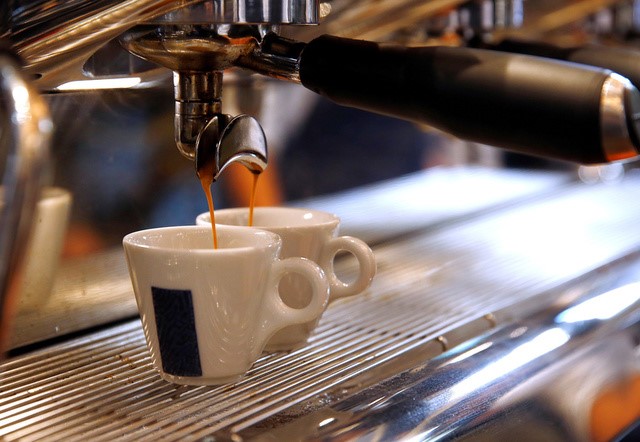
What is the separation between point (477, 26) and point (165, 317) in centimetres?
52

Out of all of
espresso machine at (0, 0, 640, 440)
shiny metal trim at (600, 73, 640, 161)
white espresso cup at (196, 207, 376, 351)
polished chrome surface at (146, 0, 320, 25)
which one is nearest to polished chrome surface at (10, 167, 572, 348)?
espresso machine at (0, 0, 640, 440)

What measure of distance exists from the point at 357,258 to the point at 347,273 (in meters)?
0.19

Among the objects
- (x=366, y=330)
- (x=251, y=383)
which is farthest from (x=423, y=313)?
(x=251, y=383)

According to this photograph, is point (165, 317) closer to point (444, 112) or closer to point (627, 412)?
point (444, 112)

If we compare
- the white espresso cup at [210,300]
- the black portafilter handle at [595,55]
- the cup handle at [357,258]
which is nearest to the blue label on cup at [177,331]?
the white espresso cup at [210,300]

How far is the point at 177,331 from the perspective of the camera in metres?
0.42

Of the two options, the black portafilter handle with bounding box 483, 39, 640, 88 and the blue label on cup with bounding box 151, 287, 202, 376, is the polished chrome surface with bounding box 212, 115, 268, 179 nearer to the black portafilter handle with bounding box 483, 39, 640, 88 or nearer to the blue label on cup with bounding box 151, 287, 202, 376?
the blue label on cup with bounding box 151, 287, 202, 376

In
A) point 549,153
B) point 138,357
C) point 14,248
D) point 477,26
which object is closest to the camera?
point 14,248

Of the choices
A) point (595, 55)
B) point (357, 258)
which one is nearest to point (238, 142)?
point (357, 258)

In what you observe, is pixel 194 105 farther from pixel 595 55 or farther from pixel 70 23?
pixel 595 55

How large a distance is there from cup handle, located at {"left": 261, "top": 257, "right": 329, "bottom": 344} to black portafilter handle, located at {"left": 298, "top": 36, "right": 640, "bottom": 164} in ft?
0.28

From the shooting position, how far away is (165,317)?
42cm

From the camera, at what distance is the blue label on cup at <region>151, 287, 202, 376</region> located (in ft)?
1.36

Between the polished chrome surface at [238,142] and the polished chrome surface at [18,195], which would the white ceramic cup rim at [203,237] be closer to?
the polished chrome surface at [238,142]
